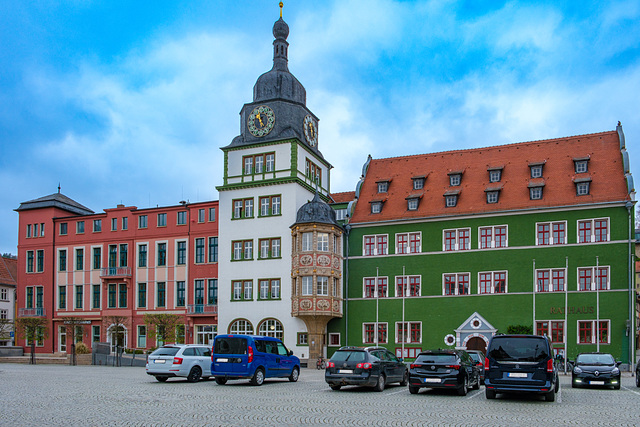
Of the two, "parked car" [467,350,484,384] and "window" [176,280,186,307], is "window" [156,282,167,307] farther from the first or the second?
"parked car" [467,350,484,384]

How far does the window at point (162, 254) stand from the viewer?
177 ft

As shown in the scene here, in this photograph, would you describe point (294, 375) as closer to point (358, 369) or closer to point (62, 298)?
point (358, 369)

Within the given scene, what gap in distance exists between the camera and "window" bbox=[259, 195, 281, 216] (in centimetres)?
4881

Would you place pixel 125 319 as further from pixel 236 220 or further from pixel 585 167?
pixel 585 167

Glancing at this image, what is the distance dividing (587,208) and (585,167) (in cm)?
362

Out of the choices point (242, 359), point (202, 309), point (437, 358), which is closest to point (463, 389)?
point (437, 358)

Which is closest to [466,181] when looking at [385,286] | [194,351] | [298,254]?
[385,286]

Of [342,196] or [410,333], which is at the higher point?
[342,196]

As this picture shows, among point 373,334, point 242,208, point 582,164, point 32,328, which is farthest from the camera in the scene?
point 32,328

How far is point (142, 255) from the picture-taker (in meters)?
54.8

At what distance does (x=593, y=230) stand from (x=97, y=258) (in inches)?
1484

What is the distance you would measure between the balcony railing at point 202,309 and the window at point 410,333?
13.7 metres

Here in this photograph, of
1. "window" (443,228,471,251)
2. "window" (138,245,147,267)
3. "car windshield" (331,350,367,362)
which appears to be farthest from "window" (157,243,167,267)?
"car windshield" (331,350,367,362)

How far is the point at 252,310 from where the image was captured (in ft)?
158
